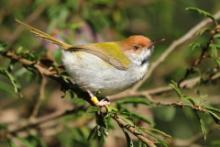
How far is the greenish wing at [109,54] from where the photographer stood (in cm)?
341

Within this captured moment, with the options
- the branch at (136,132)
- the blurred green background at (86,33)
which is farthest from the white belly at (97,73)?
the branch at (136,132)

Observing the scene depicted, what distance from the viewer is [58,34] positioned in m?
3.73

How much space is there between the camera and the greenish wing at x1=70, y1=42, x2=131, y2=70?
341cm

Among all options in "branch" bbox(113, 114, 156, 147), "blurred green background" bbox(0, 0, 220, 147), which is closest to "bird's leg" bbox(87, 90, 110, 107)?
"branch" bbox(113, 114, 156, 147)

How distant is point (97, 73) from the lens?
3318 mm

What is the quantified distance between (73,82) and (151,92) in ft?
1.84

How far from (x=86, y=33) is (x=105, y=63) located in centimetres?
89

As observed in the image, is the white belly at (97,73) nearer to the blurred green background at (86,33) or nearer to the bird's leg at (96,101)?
the bird's leg at (96,101)

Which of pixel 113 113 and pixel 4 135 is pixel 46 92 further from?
pixel 113 113

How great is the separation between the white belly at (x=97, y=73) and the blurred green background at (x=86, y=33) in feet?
0.75

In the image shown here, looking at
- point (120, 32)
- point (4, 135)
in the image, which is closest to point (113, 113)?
point (4, 135)

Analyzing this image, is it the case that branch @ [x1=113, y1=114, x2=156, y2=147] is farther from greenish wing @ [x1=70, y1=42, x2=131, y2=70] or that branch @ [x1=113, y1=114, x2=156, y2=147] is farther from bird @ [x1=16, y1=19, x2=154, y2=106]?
greenish wing @ [x1=70, y1=42, x2=131, y2=70]

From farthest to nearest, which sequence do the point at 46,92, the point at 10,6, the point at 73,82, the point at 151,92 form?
the point at 46,92 < the point at 10,6 < the point at 151,92 < the point at 73,82

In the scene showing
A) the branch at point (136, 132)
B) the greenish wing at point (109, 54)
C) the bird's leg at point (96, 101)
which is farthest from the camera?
the greenish wing at point (109, 54)
